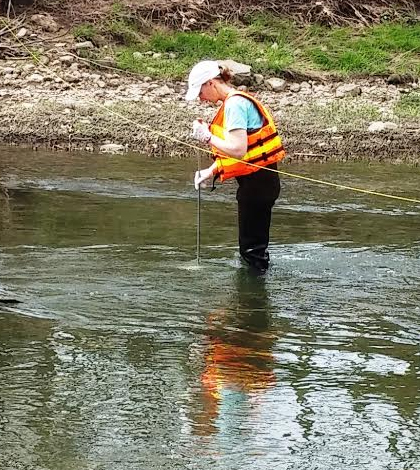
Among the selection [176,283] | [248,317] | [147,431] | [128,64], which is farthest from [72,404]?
[128,64]

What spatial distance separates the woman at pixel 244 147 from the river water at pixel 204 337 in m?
0.34

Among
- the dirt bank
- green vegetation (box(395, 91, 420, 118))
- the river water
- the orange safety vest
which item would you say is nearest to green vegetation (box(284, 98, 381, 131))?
the dirt bank

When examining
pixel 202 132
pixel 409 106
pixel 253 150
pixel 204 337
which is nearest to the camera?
pixel 204 337

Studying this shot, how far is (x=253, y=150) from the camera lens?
7297mm

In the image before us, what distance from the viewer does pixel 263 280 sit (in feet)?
24.9

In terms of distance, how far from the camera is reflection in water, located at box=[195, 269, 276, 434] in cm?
511

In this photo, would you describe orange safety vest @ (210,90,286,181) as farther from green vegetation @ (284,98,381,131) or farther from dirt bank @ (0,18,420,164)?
green vegetation @ (284,98,381,131)

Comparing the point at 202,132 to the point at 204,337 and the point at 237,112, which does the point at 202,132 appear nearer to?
the point at 237,112

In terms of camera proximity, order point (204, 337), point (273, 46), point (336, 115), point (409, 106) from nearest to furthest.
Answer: point (204, 337)
point (336, 115)
point (409, 106)
point (273, 46)

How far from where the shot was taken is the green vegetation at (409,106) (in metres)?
15.0

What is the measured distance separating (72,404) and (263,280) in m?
2.70

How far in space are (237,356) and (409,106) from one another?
33.6 ft

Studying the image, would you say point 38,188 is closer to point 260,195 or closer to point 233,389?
point 260,195

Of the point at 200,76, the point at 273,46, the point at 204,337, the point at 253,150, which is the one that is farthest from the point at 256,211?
the point at 273,46
